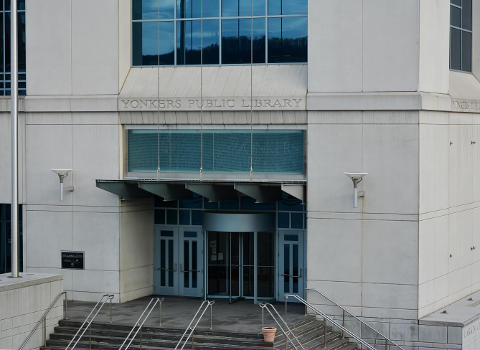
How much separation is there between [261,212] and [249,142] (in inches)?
112

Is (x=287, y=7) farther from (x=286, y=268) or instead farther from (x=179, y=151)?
(x=286, y=268)

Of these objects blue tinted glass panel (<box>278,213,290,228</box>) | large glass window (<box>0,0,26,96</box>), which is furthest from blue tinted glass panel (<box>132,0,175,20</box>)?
blue tinted glass panel (<box>278,213,290,228</box>)

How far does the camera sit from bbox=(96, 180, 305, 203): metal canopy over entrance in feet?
92.4

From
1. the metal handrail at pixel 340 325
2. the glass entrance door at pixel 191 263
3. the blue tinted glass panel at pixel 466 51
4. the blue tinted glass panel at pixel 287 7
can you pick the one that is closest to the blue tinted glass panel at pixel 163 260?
the glass entrance door at pixel 191 263

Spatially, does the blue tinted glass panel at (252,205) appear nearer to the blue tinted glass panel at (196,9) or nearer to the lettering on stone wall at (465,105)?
the blue tinted glass panel at (196,9)

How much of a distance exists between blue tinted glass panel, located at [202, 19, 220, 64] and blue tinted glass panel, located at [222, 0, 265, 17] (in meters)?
0.48

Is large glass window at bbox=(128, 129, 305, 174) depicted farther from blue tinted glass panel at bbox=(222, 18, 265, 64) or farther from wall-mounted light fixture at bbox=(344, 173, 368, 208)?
blue tinted glass panel at bbox=(222, 18, 265, 64)

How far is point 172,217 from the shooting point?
32.4m

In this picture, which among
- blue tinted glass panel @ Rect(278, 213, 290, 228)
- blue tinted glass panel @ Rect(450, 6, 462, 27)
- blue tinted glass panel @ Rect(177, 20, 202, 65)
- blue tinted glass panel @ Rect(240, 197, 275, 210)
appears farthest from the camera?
blue tinted glass panel @ Rect(450, 6, 462, 27)

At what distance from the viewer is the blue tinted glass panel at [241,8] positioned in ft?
98.0

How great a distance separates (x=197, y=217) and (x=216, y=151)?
3.42 metres

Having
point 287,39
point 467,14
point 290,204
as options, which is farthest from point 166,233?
point 467,14

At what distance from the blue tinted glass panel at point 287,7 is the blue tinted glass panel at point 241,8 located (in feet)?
0.92

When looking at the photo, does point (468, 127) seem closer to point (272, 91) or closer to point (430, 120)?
point (430, 120)
